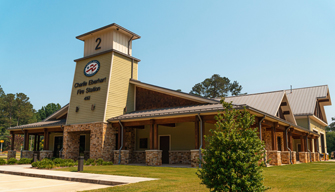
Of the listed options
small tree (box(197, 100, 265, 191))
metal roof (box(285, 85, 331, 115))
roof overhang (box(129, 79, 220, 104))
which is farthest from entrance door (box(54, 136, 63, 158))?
small tree (box(197, 100, 265, 191))

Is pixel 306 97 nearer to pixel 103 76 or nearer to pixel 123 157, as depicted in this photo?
pixel 123 157

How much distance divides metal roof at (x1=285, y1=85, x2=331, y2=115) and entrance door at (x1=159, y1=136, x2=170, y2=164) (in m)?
15.7

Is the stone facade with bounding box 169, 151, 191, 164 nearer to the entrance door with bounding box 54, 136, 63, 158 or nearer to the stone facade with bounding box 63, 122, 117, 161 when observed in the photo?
the stone facade with bounding box 63, 122, 117, 161

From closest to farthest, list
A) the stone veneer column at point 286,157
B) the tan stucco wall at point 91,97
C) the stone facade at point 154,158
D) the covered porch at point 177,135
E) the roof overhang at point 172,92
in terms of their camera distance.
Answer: the covered porch at point 177,135, the stone facade at point 154,158, the roof overhang at point 172,92, the stone veneer column at point 286,157, the tan stucco wall at point 91,97

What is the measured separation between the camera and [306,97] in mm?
30406

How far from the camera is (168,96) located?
2039 cm

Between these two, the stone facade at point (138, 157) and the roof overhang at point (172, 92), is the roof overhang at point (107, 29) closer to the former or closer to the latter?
the roof overhang at point (172, 92)

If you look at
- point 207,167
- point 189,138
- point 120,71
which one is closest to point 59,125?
point 120,71

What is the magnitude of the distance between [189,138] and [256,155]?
14574 millimetres

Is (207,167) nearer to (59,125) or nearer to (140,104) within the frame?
(140,104)

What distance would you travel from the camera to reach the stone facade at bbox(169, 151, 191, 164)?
1931 cm

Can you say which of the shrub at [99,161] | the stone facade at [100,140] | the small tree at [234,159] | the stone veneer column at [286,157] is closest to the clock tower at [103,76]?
the stone facade at [100,140]

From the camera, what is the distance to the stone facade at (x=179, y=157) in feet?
63.4

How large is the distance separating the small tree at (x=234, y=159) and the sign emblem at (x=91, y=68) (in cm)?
1788
